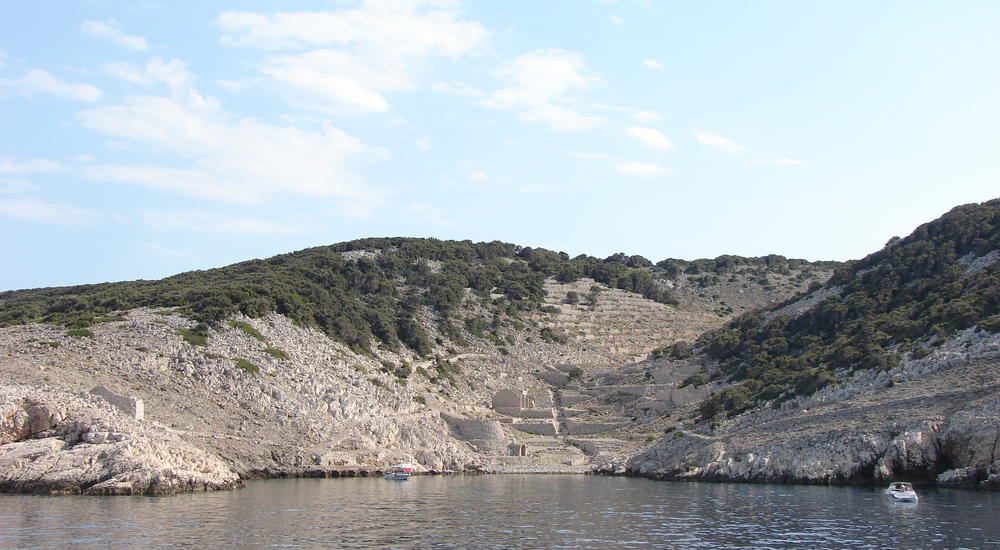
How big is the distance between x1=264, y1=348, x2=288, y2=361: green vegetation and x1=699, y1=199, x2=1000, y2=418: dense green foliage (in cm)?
3084

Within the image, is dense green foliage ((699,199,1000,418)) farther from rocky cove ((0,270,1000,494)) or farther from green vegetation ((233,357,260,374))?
green vegetation ((233,357,260,374))

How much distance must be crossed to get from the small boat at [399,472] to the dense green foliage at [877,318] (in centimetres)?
2215

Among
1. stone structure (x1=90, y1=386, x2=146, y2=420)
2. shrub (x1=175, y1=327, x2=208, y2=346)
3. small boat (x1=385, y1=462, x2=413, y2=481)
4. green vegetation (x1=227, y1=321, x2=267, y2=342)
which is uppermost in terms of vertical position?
green vegetation (x1=227, y1=321, x2=267, y2=342)

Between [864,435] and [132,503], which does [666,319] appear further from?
[132,503]

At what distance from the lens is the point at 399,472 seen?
5603 cm

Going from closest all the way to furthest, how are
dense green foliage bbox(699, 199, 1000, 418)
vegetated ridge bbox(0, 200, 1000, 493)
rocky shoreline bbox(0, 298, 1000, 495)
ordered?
rocky shoreline bbox(0, 298, 1000, 495), vegetated ridge bbox(0, 200, 1000, 493), dense green foliage bbox(699, 199, 1000, 418)

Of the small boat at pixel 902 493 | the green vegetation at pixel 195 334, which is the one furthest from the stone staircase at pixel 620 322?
the small boat at pixel 902 493

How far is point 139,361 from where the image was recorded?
183 ft

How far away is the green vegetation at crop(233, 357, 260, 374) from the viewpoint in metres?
60.5

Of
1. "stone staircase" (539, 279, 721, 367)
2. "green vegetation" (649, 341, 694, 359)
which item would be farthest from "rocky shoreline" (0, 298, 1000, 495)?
"stone staircase" (539, 279, 721, 367)

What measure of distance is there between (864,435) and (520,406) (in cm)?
3500

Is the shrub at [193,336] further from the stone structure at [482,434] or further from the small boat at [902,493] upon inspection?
the small boat at [902,493]

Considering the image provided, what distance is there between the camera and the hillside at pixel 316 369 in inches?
1761

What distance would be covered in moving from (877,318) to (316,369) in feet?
137
